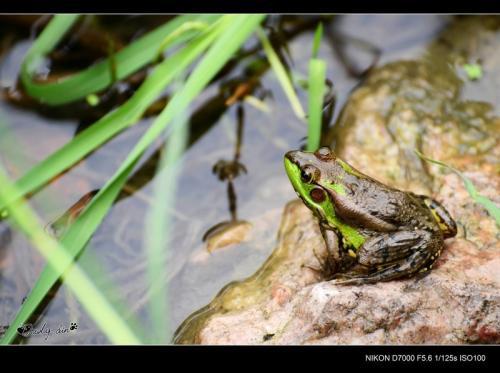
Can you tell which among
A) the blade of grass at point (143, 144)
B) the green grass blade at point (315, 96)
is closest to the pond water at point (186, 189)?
the blade of grass at point (143, 144)

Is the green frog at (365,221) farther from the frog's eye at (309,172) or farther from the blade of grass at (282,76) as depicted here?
the blade of grass at (282,76)

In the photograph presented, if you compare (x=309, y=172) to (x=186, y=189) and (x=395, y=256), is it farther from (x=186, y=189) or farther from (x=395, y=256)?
(x=186, y=189)

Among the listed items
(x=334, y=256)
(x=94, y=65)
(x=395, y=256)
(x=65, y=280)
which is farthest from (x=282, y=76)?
(x=65, y=280)

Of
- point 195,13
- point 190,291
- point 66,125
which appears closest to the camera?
point 190,291

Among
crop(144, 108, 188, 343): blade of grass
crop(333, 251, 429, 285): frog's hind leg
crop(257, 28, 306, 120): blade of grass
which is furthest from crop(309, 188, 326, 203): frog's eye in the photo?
crop(257, 28, 306, 120): blade of grass
